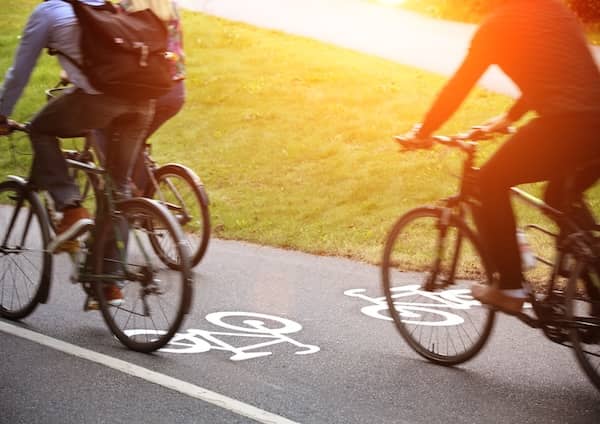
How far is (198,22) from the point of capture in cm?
2330

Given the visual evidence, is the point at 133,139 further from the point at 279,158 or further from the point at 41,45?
the point at 279,158

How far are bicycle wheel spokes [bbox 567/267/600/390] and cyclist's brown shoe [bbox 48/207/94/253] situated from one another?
2.67 metres

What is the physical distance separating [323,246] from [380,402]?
4478mm

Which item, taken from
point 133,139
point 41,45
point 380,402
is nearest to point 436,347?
point 380,402

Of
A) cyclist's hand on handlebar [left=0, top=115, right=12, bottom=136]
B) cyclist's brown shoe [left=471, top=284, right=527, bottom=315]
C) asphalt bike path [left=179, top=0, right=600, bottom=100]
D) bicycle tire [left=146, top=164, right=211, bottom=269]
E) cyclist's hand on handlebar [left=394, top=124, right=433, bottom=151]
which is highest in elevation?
asphalt bike path [left=179, top=0, right=600, bottom=100]

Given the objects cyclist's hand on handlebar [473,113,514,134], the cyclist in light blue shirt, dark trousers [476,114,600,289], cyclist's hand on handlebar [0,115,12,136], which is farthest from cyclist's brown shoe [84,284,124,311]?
cyclist's hand on handlebar [473,113,514,134]

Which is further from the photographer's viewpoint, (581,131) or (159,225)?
(159,225)

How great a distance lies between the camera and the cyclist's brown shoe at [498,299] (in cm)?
476

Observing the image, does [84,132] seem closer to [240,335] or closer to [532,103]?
[240,335]

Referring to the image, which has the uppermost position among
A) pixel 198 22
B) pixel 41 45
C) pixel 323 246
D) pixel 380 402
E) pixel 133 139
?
pixel 198 22

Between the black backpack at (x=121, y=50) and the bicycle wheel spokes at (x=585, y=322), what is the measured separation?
240cm

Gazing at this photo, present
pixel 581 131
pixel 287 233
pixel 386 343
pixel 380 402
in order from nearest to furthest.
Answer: pixel 581 131
pixel 380 402
pixel 386 343
pixel 287 233

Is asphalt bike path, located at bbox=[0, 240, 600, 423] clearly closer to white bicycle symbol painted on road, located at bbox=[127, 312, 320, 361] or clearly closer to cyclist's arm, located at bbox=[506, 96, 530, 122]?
white bicycle symbol painted on road, located at bbox=[127, 312, 320, 361]

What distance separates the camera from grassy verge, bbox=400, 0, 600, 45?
21.4 m
